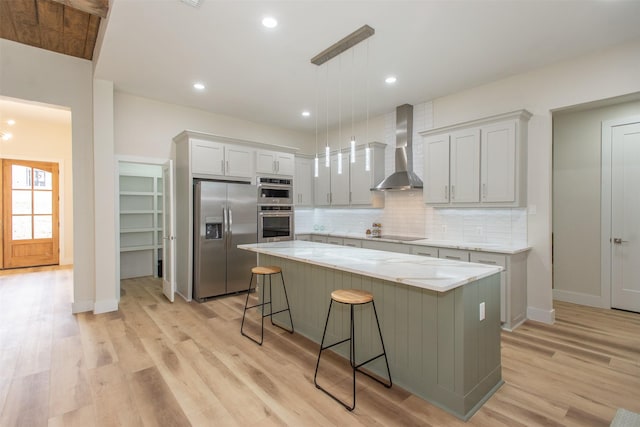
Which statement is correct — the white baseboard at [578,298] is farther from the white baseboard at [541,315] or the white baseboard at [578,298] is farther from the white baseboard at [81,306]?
the white baseboard at [81,306]

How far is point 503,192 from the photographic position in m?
3.79

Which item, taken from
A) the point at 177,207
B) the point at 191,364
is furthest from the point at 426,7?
the point at 177,207

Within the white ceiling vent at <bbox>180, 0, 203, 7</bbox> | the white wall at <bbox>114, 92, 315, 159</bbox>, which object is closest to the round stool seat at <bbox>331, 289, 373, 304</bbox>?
the white ceiling vent at <bbox>180, 0, 203, 7</bbox>

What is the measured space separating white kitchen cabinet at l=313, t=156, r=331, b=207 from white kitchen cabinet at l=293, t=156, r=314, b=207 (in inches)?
4.7

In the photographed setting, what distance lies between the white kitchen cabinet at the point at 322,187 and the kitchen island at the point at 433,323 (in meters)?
3.41

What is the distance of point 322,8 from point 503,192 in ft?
9.60

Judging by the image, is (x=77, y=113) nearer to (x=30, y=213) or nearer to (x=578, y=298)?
(x=30, y=213)

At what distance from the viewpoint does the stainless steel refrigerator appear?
454cm

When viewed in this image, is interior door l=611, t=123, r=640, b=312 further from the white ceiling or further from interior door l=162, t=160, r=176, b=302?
interior door l=162, t=160, r=176, b=302

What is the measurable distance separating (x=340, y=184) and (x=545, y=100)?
10.9ft

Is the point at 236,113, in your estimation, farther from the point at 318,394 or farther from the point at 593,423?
the point at 593,423

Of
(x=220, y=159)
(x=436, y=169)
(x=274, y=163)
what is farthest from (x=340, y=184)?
(x=220, y=159)

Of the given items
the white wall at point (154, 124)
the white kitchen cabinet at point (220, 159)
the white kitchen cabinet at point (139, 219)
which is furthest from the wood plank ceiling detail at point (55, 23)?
the white kitchen cabinet at point (139, 219)

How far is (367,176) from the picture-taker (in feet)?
18.0
